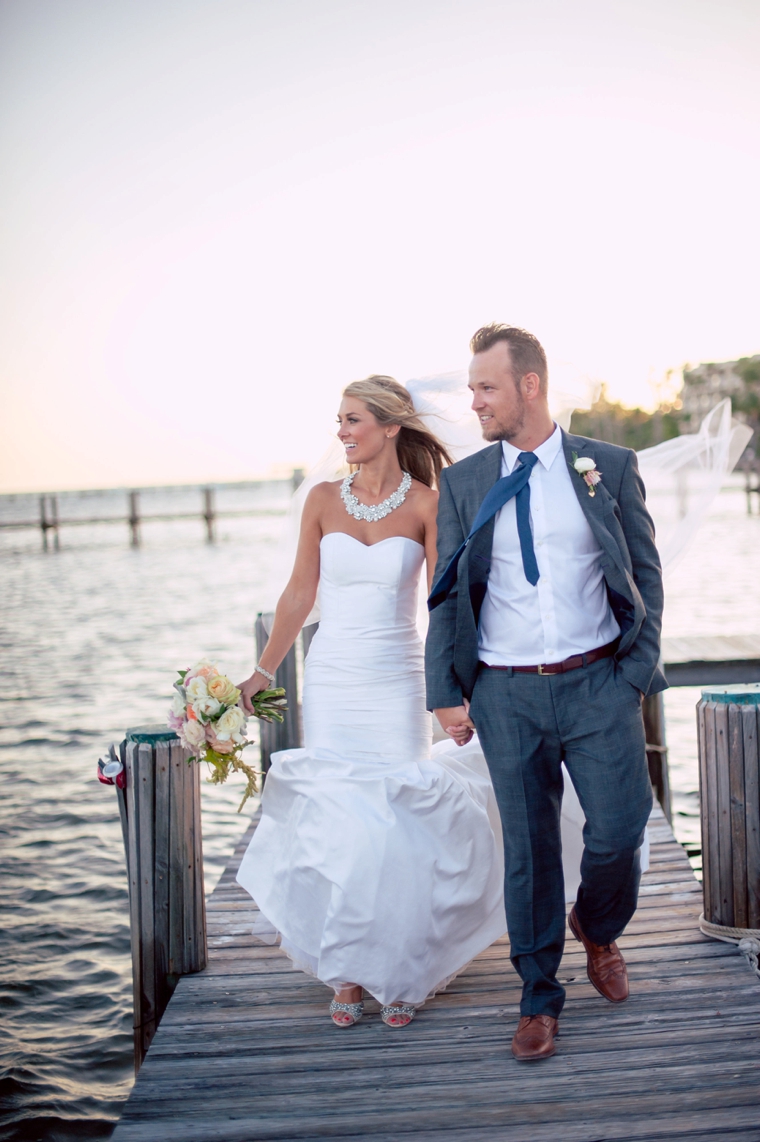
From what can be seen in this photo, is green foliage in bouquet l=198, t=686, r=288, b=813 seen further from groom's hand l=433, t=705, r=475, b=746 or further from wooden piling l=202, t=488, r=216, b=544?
wooden piling l=202, t=488, r=216, b=544

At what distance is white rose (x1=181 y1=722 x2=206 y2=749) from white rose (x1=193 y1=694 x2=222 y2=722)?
3 cm

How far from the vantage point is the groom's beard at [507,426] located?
2.78m

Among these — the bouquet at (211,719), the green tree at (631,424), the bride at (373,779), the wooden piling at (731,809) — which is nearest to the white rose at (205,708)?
the bouquet at (211,719)

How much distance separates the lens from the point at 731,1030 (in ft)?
9.28

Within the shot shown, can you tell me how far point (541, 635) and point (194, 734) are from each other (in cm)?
126

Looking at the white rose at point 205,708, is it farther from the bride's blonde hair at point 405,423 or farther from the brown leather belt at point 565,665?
the bride's blonde hair at point 405,423

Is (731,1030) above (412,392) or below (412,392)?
below

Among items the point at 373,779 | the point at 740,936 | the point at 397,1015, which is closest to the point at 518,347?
the point at 373,779

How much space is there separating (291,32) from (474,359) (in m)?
9.90

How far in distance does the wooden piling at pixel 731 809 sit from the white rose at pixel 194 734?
181 cm

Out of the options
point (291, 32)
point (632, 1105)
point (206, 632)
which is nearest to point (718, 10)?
point (291, 32)

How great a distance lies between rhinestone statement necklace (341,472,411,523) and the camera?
3.69 meters

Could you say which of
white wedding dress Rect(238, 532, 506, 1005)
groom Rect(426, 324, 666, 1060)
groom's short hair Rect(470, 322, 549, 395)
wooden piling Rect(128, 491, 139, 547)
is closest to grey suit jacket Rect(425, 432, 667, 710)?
groom Rect(426, 324, 666, 1060)

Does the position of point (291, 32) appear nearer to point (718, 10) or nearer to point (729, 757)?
point (718, 10)
